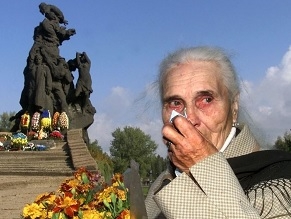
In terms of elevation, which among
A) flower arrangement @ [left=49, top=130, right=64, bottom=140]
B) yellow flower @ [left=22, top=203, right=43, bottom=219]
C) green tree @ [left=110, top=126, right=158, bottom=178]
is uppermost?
green tree @ [left=110, top=126, right=158, bottom=178]

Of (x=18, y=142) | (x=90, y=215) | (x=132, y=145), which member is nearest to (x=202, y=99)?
(x=90, y=215)

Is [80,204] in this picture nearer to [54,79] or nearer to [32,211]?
[32,211]

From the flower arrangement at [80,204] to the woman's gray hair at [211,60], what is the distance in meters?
1.35

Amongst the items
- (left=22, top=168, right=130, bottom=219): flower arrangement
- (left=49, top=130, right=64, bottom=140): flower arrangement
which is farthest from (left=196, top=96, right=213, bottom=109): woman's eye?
(left=49, top=130, right=64, bottom=140): flower arrangement

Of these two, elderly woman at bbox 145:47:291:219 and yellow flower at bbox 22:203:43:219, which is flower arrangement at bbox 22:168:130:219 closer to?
yellow flower at bbox 22:203:43:219

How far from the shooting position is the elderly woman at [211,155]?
1313mm

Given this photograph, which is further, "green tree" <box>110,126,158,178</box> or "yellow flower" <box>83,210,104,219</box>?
"green tree" <box>110,126,158,178</box>

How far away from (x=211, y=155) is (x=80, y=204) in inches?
102

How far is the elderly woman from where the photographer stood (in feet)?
4.31

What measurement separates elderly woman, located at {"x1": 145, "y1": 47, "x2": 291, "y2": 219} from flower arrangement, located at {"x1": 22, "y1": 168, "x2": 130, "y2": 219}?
139cm

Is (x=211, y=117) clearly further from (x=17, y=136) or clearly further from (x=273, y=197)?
(x=17, y=136)

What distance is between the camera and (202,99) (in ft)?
5.80

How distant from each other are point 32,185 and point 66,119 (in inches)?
380

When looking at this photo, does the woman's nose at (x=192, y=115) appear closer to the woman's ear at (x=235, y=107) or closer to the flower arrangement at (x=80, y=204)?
the woman's ear at (x=235, y=107)
